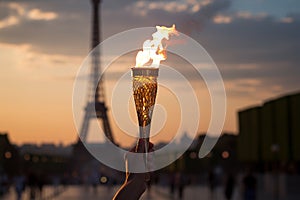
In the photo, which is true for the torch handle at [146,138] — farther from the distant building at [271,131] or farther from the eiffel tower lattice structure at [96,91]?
the eiffel tower lattice structure at [96,91]

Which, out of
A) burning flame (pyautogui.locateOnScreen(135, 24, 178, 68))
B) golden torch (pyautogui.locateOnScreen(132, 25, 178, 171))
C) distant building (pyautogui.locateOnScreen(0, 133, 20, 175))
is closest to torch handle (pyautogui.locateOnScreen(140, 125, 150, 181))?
golden torch (pyautogui.locateOnScreen(132, 25, 178, 171))

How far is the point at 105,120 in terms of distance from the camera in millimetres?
75625

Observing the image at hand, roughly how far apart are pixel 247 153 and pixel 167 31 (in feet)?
154

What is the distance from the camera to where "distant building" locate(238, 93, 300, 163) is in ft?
136

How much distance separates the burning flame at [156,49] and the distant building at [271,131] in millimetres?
30656

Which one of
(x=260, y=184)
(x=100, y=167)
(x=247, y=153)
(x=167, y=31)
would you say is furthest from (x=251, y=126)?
(x=167, y=31)

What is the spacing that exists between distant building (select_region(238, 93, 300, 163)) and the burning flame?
30.7 meters

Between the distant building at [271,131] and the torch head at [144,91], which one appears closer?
the torch head at [144,91]

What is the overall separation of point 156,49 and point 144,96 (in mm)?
908

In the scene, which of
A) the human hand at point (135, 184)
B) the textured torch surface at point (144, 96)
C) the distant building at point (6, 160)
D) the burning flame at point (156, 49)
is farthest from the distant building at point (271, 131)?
the textured torch surface at point (144, 96)

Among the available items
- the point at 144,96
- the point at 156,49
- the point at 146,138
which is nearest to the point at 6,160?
the point at 156,49

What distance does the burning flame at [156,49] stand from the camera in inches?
263

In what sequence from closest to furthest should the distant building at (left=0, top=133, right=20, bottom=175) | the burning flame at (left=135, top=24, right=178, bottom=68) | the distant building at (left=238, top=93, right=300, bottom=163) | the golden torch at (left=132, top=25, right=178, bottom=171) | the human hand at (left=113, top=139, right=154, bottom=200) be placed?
the golden torch at (left=132, top=25, right=178, bottom=171), the human hand at (left=113, top=139, right=154, bottom=200), the burning flame at (left=135, top=24, right=178, bottom=68), the distant building at (left=238, top=93, right=300, bottom=163), the distant building at (left=0, top=133, right=20, bottom=175)

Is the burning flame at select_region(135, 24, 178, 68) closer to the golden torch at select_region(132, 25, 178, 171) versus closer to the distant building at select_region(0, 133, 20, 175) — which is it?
the golden torch at select_region(132, 25, 178, 171)
